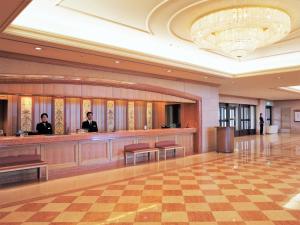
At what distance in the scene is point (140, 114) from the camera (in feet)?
37.4

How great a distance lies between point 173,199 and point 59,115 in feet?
19.9

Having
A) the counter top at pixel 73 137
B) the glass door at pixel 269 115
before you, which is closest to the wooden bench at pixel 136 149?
the counter top at pixel 73 137

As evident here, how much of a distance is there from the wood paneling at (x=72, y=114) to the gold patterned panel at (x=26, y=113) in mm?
1242

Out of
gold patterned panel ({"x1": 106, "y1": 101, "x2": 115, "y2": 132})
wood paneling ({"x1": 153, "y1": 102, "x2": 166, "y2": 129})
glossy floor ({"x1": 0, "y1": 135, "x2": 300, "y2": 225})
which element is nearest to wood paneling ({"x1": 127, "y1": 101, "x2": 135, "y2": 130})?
gold patterned panel ({"x1": 106, "y1": 101, "x2": 115, "y2": 132})

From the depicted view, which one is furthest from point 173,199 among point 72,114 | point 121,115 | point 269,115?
point 269,115

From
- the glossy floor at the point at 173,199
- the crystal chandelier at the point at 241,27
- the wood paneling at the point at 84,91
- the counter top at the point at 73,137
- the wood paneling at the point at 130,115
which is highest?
the crystal chandelier at the point at 241,27

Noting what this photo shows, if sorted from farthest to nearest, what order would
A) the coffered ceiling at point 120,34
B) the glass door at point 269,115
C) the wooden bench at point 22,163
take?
the glass door at point 269,115 < the wooden bench at point 22,163 < the coffered ceiling at point 120,34

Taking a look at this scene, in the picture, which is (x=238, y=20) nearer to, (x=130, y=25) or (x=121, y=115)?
(x=130, y=25)

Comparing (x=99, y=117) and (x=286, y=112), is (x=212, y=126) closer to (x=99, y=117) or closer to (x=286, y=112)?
(x=99, y=117)

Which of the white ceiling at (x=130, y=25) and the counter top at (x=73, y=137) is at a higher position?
the white ceiling at (x=130, y=25)

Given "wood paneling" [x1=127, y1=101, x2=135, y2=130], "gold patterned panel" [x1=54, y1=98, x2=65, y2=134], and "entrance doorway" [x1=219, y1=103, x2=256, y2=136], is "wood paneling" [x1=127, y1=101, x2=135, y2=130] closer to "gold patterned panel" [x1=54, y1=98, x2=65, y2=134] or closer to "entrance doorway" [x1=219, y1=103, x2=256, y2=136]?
"gold patterned panel" [x1=54, y1=98, x2=65, y2=134]

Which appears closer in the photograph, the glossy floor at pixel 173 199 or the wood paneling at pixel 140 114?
the glossy floor at pixel 173 199

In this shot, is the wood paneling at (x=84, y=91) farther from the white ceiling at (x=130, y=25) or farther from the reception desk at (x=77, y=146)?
→ the white ceiling at (x=130, y=25)

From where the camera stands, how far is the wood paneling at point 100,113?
9.83 meters
